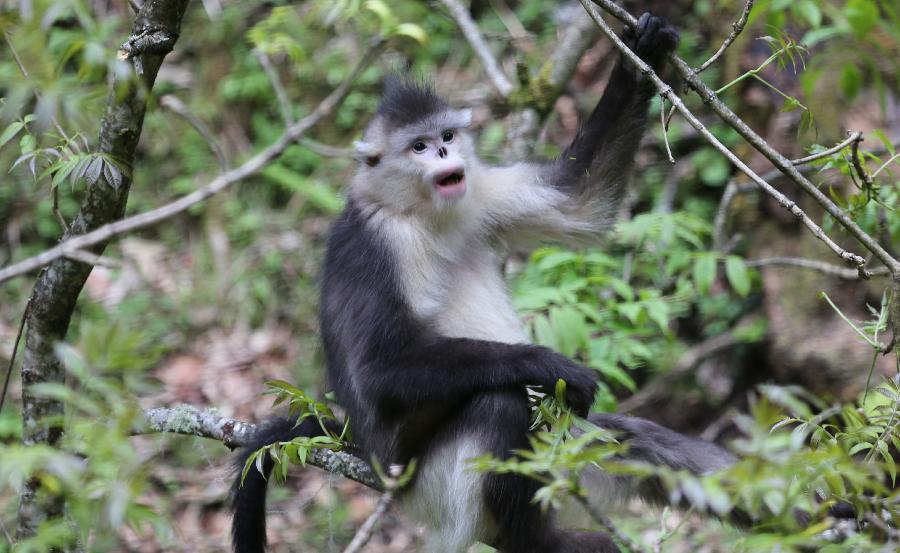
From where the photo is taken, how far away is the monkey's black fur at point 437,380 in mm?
4195

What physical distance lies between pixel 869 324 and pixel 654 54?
1.60 m

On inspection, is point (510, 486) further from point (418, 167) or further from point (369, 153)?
point (369, 153)

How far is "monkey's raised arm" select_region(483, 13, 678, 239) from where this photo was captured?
500cm

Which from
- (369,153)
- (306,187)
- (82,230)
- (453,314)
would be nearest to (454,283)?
(453,314)

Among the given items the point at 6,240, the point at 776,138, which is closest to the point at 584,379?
the point at 776,138

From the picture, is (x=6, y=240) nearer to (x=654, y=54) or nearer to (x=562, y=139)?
(x=562, y=139)

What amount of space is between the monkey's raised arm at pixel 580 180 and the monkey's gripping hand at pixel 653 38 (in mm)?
386

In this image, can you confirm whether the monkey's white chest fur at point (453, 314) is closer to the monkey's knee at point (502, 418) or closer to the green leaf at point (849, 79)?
the monkey's knee at point (502, 418)

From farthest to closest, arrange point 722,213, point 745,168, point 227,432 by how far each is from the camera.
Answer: point 722,213, point 227,432, point 745,168

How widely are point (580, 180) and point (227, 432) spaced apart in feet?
7.53

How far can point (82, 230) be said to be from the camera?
404 cm

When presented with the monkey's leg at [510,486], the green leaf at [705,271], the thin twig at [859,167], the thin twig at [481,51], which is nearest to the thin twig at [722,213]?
the green leaf at [705,271]

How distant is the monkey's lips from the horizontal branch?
1377mm

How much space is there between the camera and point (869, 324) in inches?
160
